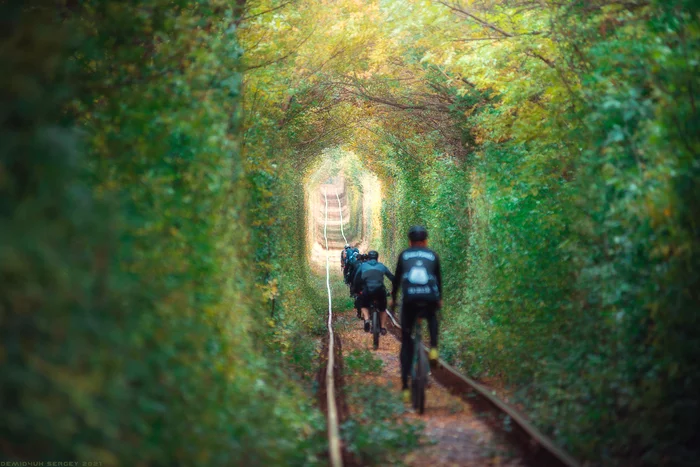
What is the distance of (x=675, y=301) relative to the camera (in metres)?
6.20

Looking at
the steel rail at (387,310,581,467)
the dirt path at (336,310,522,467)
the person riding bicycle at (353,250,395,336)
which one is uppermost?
the person riding bicycle at (353,250,395,336)

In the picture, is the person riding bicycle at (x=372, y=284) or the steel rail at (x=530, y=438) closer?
the steel rail at (x=530, y=438)

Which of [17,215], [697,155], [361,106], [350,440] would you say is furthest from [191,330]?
[361,106]

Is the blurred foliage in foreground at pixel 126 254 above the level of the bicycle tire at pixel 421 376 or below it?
above

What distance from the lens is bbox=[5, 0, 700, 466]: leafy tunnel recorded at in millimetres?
3693

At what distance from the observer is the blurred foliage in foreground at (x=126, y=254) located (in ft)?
11.7

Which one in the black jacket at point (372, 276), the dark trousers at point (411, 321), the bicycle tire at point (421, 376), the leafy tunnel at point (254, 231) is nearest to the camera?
the leafy tunnel at point (254, 231)

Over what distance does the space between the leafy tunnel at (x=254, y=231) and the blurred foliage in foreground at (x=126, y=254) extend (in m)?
0.02

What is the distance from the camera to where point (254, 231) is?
12227 millimetres

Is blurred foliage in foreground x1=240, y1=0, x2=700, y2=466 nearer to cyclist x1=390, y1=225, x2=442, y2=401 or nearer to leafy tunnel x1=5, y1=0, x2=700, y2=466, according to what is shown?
leafy tunnel x1=5, y1=0, x2=700, y2=466


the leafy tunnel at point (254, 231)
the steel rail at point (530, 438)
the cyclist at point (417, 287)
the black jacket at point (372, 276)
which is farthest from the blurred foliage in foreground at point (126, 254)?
the black jacket at point (372, 276)

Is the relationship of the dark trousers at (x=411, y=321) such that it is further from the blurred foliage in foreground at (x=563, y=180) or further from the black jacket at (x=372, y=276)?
the black jacket at (x=372, y=276)

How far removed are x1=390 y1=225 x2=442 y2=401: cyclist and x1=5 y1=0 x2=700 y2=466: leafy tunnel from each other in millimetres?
1549

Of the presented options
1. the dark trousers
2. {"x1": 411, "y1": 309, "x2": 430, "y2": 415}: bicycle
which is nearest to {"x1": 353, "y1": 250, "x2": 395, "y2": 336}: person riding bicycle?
the dark trousers
